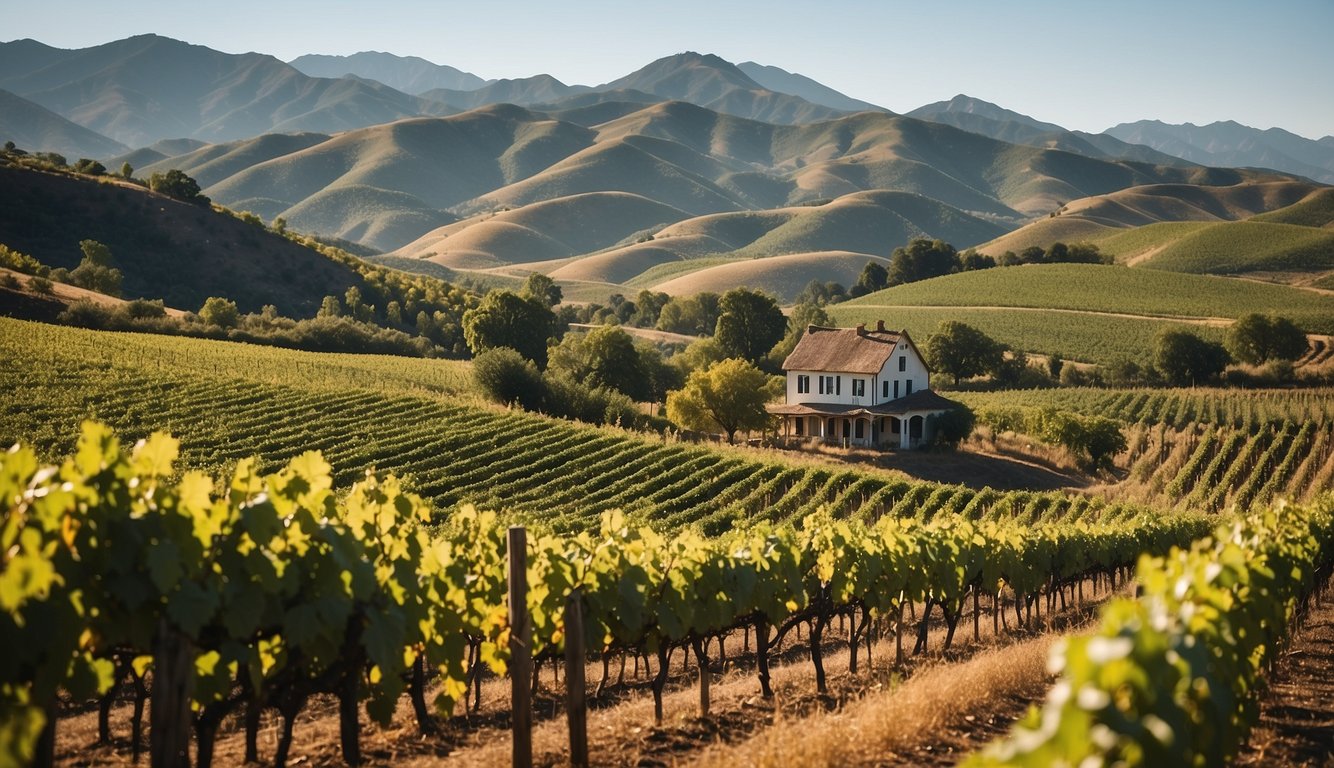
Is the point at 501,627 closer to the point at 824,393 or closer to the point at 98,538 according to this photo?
the point at 98,538

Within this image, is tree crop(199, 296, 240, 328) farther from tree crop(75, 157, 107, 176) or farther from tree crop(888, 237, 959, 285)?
A: tree crop(888, 237, 959, 285)

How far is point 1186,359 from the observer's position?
266 feet

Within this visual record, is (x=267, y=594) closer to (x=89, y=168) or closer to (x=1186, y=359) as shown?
(x=1186, y=359)

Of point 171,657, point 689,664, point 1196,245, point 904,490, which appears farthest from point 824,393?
point 1196,245

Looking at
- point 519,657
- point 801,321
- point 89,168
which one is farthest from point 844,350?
point 89,168

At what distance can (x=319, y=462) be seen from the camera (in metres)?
8.78

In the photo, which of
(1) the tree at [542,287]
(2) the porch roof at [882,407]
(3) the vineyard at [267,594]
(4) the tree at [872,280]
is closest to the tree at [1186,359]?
(2) the porch roof at [882,407]

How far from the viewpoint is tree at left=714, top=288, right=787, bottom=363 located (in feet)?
284

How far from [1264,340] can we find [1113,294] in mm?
25639

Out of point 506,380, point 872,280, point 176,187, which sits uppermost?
point 176,187

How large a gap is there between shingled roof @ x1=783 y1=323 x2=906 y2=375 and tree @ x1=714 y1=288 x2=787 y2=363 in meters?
19.2

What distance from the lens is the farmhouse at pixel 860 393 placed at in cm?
6053

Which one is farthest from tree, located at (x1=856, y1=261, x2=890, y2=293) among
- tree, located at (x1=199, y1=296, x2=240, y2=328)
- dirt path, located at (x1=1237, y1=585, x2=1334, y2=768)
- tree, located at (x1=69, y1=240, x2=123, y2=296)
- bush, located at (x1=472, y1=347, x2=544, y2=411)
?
dirt path, located at (x1=1237, y1=585, x2=1334, y2=768)

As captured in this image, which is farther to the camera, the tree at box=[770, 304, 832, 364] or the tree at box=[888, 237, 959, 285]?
the tree at box=[888, 237, 959, 285]
